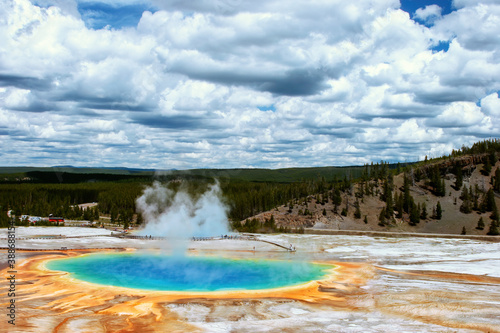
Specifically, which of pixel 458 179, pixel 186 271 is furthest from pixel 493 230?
pixel 186 271

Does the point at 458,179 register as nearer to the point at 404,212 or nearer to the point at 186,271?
the point at 404,212

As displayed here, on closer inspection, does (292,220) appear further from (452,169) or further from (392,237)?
(452,169)

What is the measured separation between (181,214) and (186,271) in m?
34.8

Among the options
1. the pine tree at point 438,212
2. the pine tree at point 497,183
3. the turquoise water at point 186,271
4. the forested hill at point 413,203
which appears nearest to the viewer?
the turquoise water at point 186,271

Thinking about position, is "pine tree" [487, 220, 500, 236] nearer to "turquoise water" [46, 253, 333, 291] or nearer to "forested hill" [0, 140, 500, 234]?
"forested hill" [0, 140, 500, 234]

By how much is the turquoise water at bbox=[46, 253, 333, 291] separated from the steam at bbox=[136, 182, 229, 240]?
17.2m

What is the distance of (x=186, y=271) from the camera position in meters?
36.7

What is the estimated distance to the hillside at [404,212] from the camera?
7944 cm

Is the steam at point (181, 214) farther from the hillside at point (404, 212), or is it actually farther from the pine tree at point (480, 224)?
the pine tree at point (480, 224)

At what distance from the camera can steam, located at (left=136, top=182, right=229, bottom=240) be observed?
65812 millimetres

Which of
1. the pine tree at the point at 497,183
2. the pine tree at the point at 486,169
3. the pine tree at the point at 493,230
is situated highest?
the pine tree at the point at 486,169

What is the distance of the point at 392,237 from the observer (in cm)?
6756

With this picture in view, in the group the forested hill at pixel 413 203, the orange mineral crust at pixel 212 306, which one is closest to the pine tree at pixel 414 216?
the forested hill at pixel 413 203

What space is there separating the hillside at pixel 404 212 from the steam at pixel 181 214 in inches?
274
